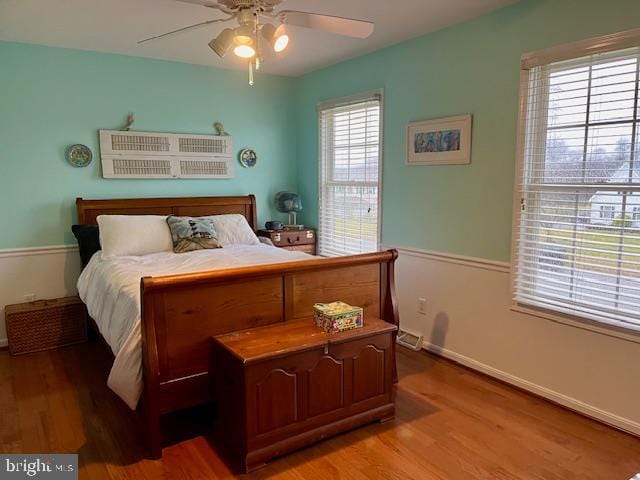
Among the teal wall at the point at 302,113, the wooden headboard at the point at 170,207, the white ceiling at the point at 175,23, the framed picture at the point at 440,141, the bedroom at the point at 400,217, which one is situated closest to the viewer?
the bedroom at the point at 400,217

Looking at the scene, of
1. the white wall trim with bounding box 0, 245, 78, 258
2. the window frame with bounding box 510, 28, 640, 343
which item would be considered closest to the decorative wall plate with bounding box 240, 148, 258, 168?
the white wall trim with bounding box 0, 245, 78, 258

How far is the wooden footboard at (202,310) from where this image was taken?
2139 mm

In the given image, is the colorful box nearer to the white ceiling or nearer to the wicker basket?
the white ceiling

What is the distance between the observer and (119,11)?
2885 millimetres

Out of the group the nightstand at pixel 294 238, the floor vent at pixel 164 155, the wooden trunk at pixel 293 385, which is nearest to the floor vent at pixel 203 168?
the floor vent at pixel 164 155

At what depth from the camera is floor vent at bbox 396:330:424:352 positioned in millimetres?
3572

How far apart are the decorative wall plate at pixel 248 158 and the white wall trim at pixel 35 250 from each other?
5.59 feet

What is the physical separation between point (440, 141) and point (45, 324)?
3.28 metres

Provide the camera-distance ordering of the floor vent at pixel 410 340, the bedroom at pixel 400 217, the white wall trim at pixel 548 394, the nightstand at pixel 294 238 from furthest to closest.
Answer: the nightstand at pixel 294 238, the floor vent at pixel 410 340, the white wall trim at pixel 548 394, the bedroom at pixel 400 217

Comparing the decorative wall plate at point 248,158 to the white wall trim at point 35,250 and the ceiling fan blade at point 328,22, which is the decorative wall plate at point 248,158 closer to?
the white wall trim at point 35,250

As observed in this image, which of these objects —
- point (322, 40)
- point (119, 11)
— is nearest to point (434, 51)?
point (322, 40)

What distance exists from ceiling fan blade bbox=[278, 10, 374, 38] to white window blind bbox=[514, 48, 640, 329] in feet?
3.63

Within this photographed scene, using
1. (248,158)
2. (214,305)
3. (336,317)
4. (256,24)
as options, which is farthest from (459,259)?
(248,158)

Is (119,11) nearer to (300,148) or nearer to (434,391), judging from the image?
(300,148)
